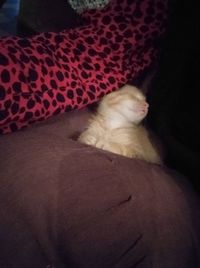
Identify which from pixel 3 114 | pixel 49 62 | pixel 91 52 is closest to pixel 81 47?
pixel 91 52

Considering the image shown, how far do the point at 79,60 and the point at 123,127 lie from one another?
9.1 inches

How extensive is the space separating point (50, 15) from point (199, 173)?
0.89 meters

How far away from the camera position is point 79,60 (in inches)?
41.9

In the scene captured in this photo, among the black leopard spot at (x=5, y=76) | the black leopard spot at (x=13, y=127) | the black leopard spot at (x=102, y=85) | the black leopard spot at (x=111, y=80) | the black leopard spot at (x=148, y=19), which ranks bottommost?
the black leopard spot at (x=13, y=127)

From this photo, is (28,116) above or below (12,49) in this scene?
below

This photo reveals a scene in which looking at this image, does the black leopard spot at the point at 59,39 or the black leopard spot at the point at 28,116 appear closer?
the black leopard spot at the point at 28,116

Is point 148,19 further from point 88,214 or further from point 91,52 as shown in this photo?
point 88,214

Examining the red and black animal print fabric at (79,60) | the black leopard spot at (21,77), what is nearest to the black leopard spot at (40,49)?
the red and black animal print fabric at (79,60)

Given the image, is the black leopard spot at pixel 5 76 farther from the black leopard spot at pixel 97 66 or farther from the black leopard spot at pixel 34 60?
the black leopard spot at pixel 97 66

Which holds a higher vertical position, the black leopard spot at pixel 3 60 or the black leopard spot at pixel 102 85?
the black leopard spot at pixel 3 60

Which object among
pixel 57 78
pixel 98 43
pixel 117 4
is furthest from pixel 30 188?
pixel 117 4

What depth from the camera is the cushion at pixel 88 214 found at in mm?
715

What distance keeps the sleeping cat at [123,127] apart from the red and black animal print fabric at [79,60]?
45 mm

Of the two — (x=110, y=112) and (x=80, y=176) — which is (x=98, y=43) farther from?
(x=80, y=176)
